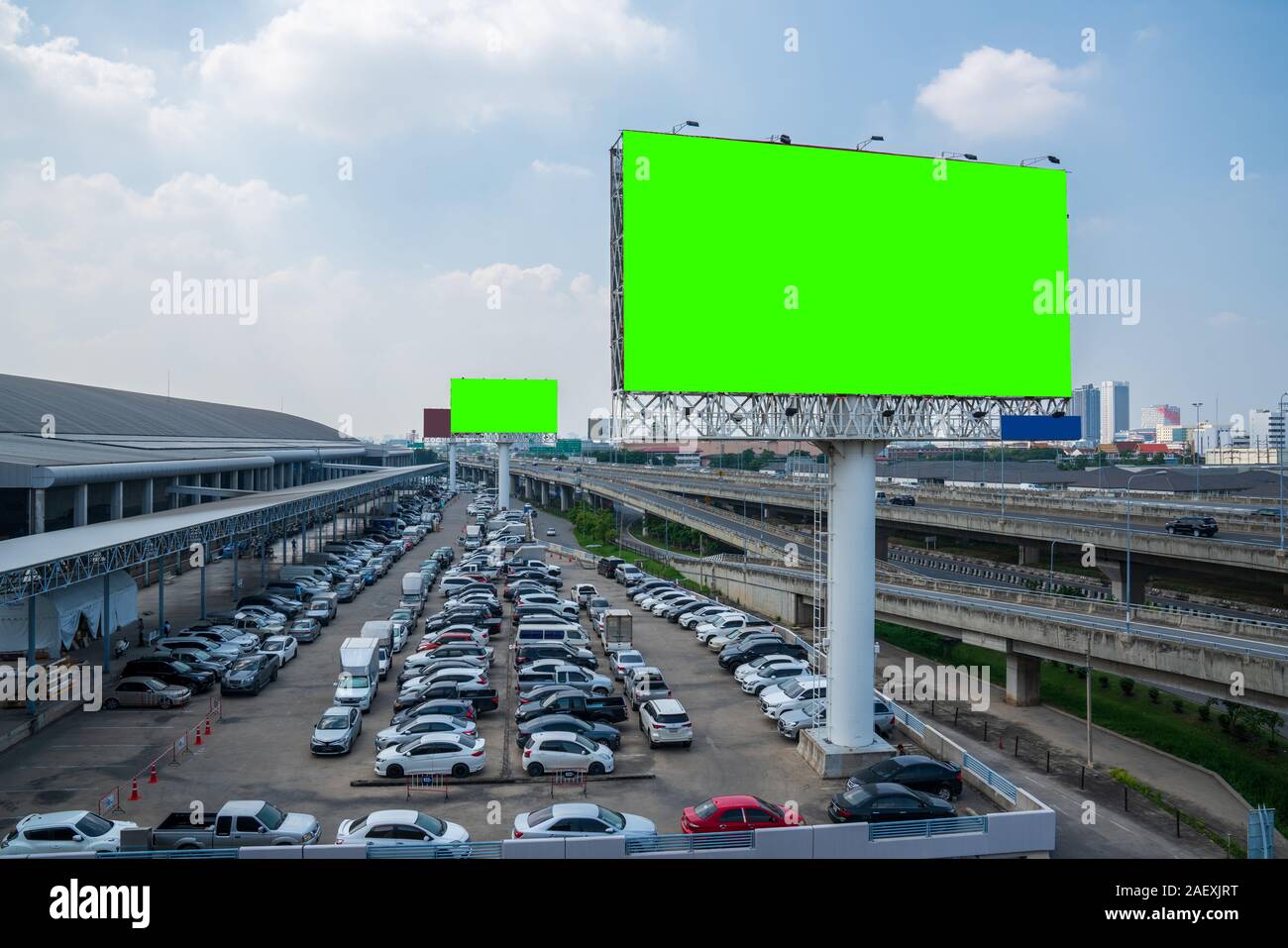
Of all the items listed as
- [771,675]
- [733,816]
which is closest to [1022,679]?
[771,675]

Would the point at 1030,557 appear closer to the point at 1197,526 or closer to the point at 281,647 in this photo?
the point at 1197,526

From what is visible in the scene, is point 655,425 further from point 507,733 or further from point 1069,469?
point 1069,469

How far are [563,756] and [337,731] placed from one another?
5.15 metres

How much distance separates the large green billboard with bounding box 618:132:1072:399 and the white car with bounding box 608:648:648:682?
11.2 meters

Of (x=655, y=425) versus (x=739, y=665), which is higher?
(x=655, y=425)

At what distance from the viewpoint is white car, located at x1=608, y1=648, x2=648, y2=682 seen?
79.7ft

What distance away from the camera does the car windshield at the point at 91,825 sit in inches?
494

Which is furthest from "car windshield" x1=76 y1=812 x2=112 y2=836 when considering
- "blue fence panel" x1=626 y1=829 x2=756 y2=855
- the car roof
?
the car roof

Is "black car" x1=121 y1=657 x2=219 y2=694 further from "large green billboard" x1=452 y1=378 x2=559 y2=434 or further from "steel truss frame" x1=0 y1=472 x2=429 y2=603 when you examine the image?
"large green billboard" x1=452 y1=378 x2=559 y2=434

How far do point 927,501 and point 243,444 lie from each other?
54.2 metres

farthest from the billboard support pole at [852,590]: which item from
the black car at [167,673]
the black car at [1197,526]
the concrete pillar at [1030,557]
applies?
the concrete pillar at [1030,557]

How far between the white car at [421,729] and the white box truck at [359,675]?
310 centimetres
